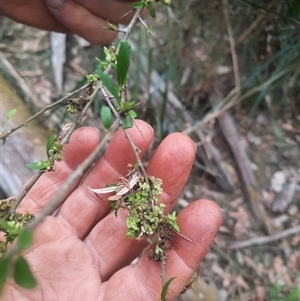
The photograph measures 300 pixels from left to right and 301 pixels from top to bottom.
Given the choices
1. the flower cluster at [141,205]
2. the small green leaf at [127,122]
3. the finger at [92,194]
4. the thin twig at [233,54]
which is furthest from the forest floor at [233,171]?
the small green leaf at [127,122]

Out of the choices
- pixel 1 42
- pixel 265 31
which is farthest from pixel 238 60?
pixel 1 42

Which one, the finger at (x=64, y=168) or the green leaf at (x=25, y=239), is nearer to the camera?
the green leaf at (x=25, y=239)

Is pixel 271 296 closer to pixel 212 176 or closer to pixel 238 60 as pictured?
pixel 212 176

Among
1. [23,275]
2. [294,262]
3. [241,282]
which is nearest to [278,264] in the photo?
[294,262]

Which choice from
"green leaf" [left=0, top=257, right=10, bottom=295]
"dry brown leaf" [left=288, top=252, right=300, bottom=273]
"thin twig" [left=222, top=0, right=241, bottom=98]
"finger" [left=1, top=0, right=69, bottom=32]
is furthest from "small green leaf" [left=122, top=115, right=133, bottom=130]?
"dry brown leaf" [left=288, top=252, right=300, bottom=273]

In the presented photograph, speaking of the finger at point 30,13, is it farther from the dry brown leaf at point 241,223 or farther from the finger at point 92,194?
the dry brown leaf at point 241,223
